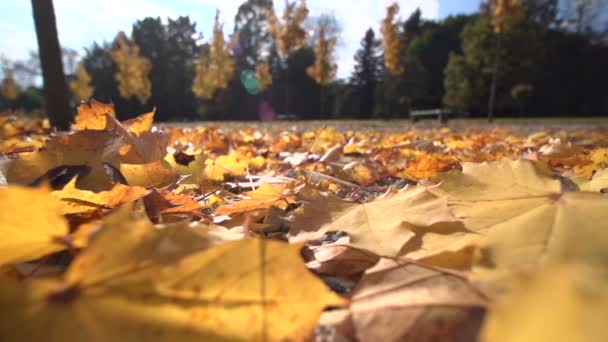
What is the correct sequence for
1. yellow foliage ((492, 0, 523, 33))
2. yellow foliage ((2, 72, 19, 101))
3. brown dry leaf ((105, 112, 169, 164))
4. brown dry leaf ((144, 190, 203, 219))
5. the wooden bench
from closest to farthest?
brown dry leaf ((144, 190, 203, 219)), brown dry leaf ((105, 112, 169, 164)), the wooden bench, yellow foliage ((492, 0, 523, 33)), yellow foliage ((2, 72, 19, 101))

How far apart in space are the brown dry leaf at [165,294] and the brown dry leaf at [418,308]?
4cm

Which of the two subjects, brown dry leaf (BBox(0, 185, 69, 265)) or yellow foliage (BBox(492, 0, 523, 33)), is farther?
yellow foliage (BBox(492, 0, 523, 33))

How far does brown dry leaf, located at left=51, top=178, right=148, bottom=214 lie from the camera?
45 cm

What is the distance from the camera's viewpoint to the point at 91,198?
0.47m

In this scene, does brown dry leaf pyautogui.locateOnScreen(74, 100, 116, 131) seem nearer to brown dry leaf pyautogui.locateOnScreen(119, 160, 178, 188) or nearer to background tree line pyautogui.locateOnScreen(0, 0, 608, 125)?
brown dry leaf pyautogui.locateOnScreen(119, 160, 178, 188)

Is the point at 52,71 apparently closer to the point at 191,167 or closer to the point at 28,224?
the point at 191,167

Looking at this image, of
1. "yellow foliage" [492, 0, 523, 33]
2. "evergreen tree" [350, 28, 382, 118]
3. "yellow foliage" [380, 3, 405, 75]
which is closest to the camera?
"yellow foliage" [492, 0, 523, 33]

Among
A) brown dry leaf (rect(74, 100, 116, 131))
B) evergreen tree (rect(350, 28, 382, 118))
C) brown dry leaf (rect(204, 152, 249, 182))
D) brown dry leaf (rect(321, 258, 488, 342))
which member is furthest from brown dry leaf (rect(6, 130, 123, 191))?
evergreen tree (rect(350, 28, 382, 118))

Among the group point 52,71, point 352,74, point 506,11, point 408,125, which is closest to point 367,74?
point 352,74

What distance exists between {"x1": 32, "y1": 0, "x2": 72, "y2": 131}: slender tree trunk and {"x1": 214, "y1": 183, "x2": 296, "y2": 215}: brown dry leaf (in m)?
2.07

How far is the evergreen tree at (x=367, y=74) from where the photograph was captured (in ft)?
79.5

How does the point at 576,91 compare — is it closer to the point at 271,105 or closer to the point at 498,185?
the point at 271,105

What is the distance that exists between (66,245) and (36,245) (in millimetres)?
22

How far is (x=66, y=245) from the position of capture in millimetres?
282
